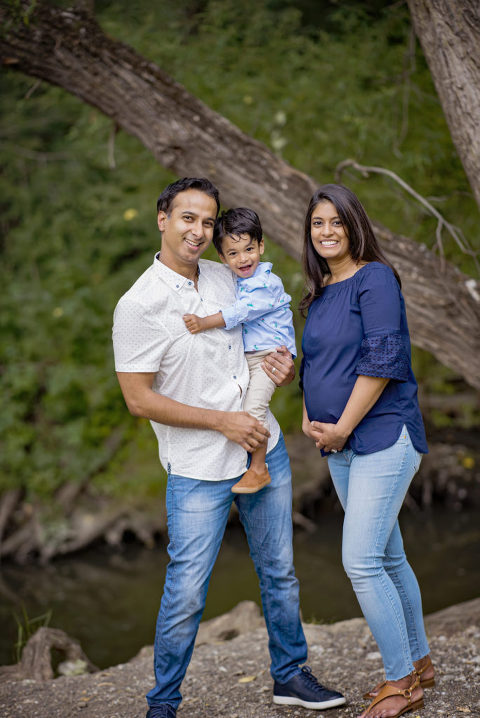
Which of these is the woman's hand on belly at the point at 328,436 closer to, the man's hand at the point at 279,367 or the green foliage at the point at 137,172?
the man's hand at the point at 279,367

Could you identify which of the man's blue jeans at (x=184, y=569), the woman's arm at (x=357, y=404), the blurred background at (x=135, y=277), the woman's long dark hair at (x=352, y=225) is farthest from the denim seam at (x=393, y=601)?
the blurred background at (x=135, y=277)

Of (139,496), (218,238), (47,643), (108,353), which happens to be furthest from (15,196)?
(218,238)

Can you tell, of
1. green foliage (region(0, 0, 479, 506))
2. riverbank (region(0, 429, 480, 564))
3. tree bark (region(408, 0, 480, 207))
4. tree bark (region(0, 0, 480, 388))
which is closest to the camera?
tree bark (region(408, 0, 480, 207))

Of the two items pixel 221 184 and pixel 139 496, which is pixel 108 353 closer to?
pixel 139 496

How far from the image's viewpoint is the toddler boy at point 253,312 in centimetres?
255

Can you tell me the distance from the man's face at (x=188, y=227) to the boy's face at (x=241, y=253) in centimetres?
15

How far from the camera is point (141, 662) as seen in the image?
3809 millimetres

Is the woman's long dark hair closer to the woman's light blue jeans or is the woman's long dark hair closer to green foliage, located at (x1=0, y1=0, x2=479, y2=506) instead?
the woman's light blue jeans

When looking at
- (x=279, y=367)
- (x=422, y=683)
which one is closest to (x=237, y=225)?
(x=279, y=367)

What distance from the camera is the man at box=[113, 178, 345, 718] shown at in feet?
7.91

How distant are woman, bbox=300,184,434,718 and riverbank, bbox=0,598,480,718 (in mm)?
396

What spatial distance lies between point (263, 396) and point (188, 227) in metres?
0.67

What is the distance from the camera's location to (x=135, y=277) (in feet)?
Answer: 26.0

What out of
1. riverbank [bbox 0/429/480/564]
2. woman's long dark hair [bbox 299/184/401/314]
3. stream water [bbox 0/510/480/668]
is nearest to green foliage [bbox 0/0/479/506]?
riverbank [bbox 0/429/480/564]
